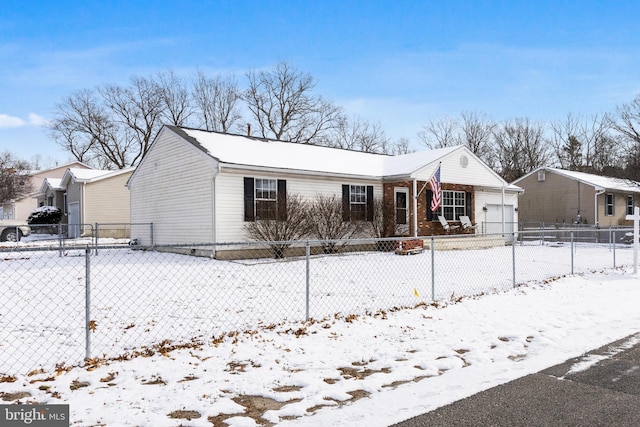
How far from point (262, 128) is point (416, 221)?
2862 centimetres

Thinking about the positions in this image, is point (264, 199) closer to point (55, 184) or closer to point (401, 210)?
point (401, 210)

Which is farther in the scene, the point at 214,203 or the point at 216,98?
the point at 216,98

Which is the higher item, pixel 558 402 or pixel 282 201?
pixel 282 201

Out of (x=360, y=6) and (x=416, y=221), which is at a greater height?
(x=360, y=6)

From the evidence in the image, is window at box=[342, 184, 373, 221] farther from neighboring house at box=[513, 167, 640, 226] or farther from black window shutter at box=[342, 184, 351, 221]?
neighboring house at box=[513, 167, 640, 226]

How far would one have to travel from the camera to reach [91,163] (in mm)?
46344

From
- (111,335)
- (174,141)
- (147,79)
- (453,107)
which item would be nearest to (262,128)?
(147,79)

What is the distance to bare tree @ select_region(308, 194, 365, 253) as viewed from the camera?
52.2ft

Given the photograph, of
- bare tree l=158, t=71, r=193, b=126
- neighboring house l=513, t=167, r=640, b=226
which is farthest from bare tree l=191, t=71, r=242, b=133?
neighboring house l=513, t=167, r=640, b=226

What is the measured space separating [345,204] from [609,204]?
72.1 feet

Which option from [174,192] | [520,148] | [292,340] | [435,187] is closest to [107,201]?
[174,192]

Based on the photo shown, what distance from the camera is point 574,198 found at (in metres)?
29.8

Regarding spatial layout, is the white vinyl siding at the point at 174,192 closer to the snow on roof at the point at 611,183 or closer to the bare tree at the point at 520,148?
the snow on roof at the point at 611,183

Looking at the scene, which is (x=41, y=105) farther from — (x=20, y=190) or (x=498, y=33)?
(x=498, y=33)
